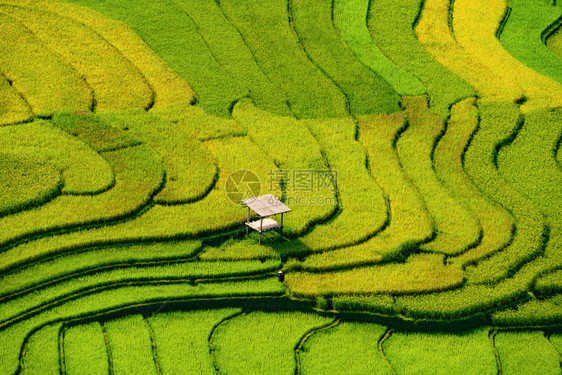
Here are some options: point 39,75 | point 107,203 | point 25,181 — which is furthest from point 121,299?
point 39,75

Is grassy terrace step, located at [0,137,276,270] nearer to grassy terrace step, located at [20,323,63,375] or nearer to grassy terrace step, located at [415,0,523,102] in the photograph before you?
grassy terrace step, located at [20,323,63,375]

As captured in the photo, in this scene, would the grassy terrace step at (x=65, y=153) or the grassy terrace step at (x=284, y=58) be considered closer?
the grassy terrace step at (x=65, y=153)

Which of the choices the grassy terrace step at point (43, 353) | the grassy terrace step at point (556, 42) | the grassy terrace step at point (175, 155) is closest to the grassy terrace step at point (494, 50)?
the grassy terrace step at point (556, 42)

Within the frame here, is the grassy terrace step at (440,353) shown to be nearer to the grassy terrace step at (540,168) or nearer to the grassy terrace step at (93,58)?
the grassy terrace step at (540,168)

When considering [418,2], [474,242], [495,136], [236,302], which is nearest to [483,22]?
[418,2]

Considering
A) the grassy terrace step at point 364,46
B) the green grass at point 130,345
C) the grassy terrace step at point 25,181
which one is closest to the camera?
the green grass at point 130,345
